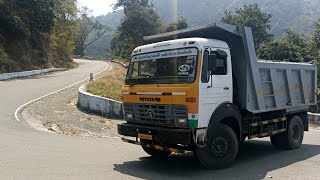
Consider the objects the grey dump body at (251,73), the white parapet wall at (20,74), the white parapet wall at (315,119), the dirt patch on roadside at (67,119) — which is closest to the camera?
the grey dump body at (251,73)

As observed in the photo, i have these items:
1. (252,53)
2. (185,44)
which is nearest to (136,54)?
(185,44)

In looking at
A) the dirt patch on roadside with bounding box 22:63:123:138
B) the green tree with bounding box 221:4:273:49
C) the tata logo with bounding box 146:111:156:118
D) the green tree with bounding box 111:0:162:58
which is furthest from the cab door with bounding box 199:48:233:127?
the green tree with bounding box 221:4:273:49

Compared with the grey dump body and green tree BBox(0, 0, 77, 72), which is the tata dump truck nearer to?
the grey dump body

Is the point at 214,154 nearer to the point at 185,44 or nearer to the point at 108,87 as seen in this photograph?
the point at 185,44

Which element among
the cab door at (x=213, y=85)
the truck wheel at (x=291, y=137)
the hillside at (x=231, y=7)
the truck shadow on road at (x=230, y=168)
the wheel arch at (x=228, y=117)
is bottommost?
the truck shadow on road at (x=230, y=168)

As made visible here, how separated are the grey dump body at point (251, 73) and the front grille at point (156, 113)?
1873 mm

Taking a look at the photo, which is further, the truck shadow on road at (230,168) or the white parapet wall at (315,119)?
the white parapet wall at (315,119)

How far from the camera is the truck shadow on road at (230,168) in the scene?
7.57 meters

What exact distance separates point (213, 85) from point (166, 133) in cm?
141

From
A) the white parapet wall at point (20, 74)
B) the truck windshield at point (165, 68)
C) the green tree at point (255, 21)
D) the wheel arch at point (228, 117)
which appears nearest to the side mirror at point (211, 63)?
the truck windshield at point (165, 68)

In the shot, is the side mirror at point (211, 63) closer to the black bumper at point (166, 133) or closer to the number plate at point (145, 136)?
the black bumper at point (166, 133)

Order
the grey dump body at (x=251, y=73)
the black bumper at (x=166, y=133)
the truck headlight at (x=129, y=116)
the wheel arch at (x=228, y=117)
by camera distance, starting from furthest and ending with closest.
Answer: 1. the grey dump body at (x=251, y=73)
2. the truck headlight at (x=129, y=116)
3. the wheel arch at (x=228, y=117)
4. the black bumper at (x=166, y=133)

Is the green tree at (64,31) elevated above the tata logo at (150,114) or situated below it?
above

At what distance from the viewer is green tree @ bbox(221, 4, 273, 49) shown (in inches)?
2776
